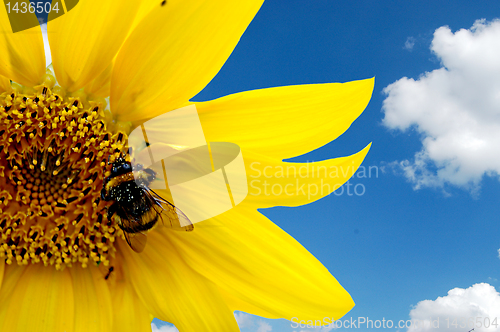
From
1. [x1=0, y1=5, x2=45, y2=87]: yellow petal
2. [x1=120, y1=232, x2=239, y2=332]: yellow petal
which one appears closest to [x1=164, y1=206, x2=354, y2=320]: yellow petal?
[x1=120, y1=232, x2=239, y2=332]: yellow petal

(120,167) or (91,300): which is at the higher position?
(120,167)

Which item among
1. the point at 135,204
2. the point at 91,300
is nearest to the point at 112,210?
the point at 135,204

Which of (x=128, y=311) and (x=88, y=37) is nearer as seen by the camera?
(x=88, y=37)

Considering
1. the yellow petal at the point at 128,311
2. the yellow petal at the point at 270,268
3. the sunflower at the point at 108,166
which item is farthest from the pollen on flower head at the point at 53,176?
the yellow petal at the point at 270,268

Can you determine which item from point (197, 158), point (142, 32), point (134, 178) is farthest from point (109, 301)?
point (142, 32)

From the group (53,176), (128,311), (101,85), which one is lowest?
(128,311)

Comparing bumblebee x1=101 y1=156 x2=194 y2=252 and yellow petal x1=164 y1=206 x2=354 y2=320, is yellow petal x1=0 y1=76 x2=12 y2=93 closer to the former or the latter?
bumblebee x1=101 y1=156 x2=194 y2=252

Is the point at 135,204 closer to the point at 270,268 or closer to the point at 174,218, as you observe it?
the point at 174,218
